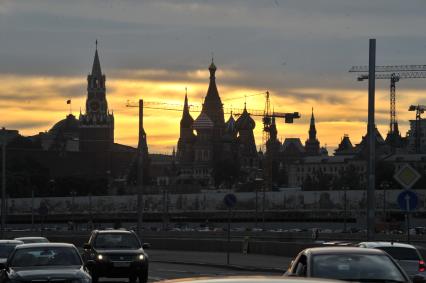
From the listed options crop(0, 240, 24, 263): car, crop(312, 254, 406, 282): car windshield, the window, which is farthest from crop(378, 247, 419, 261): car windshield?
crop(0, 240, 24, 263): car

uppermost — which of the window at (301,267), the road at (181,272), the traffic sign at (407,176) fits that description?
the traffic sign at (407,176)

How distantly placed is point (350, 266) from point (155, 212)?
17258 cm

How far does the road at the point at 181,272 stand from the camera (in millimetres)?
35178

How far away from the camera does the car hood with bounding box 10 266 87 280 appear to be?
21.5 meters

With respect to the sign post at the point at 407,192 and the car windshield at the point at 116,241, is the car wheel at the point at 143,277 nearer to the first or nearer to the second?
the car windshield at the point at 116,241


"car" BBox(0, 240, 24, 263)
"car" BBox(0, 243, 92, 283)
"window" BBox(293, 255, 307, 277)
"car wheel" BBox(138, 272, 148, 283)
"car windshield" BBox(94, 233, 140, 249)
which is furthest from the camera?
"car windshield" BBox(94, 233, 140, 249)

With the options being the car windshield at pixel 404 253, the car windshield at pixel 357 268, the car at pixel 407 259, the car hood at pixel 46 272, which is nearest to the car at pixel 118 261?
the car hood at pixel 46 272

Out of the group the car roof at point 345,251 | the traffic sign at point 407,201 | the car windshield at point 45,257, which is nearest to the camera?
the car roof at point 345,251

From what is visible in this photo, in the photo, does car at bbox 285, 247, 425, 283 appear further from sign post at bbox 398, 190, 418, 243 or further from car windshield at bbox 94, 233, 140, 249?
car windshield at bbox 94, 233, 140, 249

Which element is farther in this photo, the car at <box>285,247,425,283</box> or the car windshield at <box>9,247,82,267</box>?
the car windshield at <box>9,247,82,267</box>

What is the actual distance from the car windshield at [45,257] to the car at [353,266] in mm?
7838

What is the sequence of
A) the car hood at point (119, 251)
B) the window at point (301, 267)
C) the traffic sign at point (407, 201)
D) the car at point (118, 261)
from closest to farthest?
1. the window at point (301, 267)
2. the traffic sign at point (407, 201)
3. the car at point (118, 261)
4. the car hood at point (119, 251)

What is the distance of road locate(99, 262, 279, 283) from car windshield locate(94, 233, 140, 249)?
1.74 metres

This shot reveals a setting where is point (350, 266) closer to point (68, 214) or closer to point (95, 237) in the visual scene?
point (95, 237)
